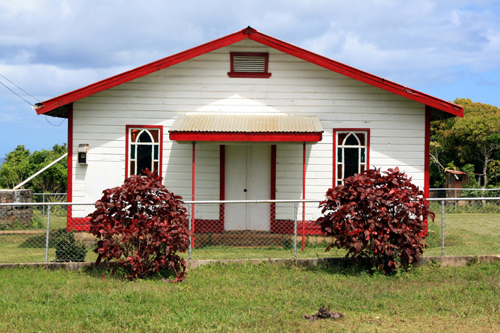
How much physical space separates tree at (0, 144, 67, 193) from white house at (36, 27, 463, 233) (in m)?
10.3

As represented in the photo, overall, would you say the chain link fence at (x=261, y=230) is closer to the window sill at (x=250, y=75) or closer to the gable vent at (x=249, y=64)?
the window sill at (x=250, y=75)

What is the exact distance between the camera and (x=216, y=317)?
5.56 meters

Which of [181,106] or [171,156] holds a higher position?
[181,106]

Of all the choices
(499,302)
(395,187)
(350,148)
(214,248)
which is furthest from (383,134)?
(499,302)

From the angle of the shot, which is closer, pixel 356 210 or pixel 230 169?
pixel 356 210

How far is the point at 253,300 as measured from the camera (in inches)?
248

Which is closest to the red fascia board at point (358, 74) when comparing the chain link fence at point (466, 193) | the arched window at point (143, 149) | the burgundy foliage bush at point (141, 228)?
the arched window at point (143, 149)

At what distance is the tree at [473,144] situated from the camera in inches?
1071

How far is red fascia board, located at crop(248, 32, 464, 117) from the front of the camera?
33.8 ft

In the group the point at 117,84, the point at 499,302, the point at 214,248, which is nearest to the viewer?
the point at 499,302

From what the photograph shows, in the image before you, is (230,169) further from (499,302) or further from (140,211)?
(499,302)

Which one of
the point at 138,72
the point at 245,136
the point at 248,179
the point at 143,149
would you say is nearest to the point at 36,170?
the point at 143,149

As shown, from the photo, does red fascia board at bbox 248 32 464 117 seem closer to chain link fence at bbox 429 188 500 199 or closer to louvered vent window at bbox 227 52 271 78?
louvered vent window at bbox 227 52 271 78

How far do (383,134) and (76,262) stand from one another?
703cm
